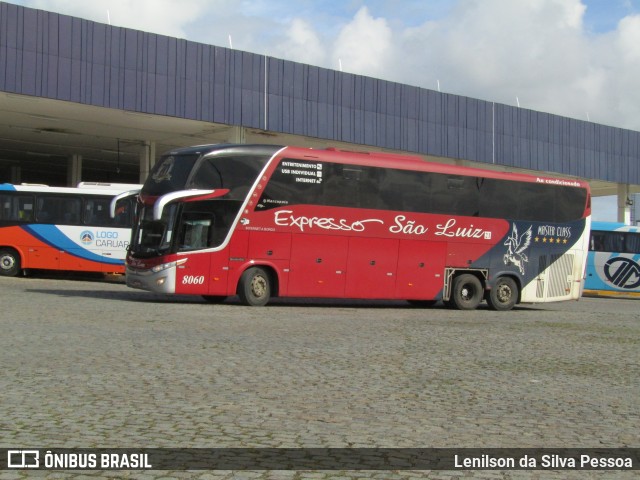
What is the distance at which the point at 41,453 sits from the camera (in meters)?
5.53

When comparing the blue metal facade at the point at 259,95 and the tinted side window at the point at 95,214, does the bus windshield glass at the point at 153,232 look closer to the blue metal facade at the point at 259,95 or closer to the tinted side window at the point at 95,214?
the tinted side window at the point at 95,214

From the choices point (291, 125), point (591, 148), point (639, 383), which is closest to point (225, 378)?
point (639, 383)

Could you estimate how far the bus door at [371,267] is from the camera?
70.9ft

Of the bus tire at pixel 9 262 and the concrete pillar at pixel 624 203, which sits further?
the concrete pillar at pixel 624 203

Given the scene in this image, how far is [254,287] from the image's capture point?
806 inches

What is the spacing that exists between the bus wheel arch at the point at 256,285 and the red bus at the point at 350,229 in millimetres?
28

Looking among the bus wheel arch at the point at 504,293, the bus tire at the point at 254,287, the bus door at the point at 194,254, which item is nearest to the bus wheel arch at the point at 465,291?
the bus wheel arch at the point at 504,293

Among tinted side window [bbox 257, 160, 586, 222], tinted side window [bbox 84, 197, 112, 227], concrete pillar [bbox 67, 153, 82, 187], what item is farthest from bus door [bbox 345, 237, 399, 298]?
concrete pillar [bbox 67, 153, 82, 187]

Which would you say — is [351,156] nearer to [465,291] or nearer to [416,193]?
[416,193]

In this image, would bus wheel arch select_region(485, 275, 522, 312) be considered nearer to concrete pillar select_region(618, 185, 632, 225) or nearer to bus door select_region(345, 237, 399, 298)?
bus door select_region(345, 237, 399, 298)

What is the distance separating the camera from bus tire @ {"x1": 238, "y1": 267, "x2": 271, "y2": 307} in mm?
20266

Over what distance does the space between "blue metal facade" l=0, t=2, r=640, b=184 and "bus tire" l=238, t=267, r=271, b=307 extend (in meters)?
13.5

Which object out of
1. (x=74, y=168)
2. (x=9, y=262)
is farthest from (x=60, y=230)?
(x=74, y=168)

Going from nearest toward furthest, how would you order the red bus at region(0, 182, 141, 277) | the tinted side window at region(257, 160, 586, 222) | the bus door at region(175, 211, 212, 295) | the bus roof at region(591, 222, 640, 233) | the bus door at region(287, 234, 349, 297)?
the bus door at region(175, 211, 212, 295) → the tinted side window at region(257, 160, 586, 222) → the bus door at region(287, 234, 349, 297) → the red bus at region(0, 182, 141, 277) → the bus roof at region(591, 222, 640, 233)
